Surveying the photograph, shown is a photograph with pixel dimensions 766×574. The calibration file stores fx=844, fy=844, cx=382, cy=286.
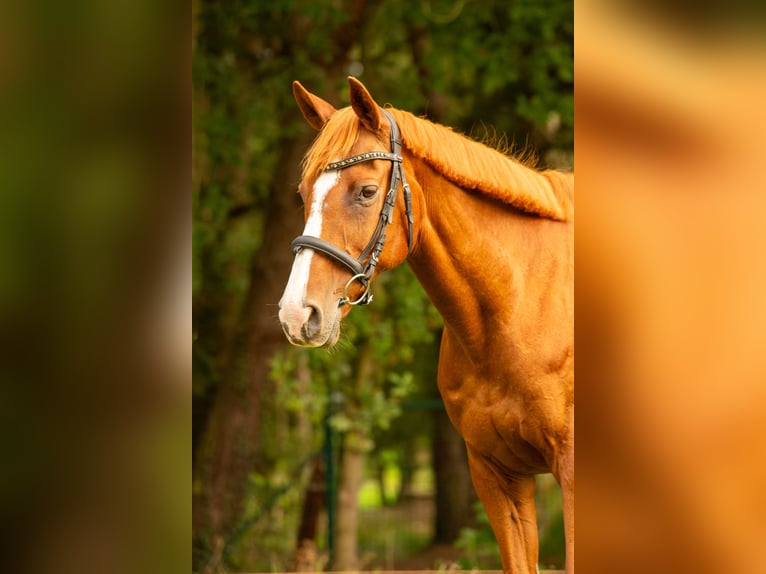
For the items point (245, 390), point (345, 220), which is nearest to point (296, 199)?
point (245, 390)

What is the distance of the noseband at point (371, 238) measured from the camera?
2.19 meters

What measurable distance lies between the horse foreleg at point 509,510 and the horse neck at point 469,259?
48 centimetres

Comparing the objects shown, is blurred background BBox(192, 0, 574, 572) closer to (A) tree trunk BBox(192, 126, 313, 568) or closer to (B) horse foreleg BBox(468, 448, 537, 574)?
(A) tree trunk BBox(192, 126, 313, 568)

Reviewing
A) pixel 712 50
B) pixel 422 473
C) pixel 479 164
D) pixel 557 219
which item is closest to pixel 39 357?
pixel 712 50

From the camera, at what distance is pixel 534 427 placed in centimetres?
257

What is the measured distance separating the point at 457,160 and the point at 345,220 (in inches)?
17.9

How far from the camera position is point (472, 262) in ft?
8.32

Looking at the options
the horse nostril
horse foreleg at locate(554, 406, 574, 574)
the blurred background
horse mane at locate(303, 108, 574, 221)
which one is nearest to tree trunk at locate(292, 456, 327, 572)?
the blurred background

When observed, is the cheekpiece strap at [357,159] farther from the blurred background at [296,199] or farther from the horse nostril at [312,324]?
the blurred background at [296,199]

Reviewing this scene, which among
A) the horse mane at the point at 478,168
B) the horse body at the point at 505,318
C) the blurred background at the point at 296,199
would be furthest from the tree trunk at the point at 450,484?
the horse mane at the point at 478,168

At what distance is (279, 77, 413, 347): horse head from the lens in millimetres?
2150

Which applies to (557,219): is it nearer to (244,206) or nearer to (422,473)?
(244,206)

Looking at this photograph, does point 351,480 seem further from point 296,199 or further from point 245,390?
point 296,199

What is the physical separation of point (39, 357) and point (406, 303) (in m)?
5.20
